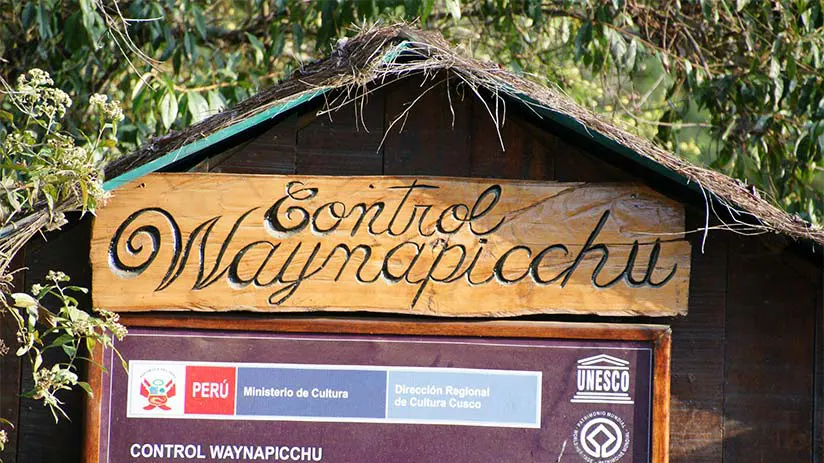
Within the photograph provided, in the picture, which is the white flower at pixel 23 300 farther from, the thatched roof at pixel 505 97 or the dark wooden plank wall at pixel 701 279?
the dark wooden plank wall at pixel 701 279

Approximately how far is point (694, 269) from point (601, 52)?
2.85 m

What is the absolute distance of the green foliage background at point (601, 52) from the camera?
6.07 m

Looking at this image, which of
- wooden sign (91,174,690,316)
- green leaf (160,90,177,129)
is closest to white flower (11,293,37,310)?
wooden sign (91,174,690,316)

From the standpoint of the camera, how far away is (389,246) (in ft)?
12.5

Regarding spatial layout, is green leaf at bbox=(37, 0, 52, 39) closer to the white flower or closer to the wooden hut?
the wooden hut

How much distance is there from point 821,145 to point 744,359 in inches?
86.1

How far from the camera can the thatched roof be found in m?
3.65

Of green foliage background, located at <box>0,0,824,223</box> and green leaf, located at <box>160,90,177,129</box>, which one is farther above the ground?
green foliage background, located at <box>0,0,824,223</box>

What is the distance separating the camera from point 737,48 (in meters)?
7.10

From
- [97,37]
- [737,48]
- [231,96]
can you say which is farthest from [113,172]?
[737,48]

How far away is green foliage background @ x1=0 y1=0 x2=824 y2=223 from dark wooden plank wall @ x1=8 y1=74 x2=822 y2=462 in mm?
1799

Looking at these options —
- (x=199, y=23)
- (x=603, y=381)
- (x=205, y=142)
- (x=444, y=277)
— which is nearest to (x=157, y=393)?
(x=205, y=142)

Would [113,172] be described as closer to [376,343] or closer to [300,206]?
[300,206]

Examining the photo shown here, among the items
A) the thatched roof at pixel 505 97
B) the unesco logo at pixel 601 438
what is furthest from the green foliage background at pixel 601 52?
the unesco logo at pixel 601 438
